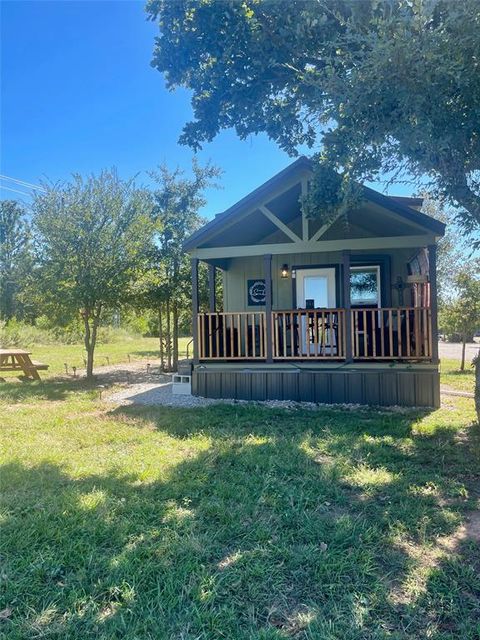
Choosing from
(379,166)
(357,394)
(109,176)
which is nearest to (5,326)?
(109,176)

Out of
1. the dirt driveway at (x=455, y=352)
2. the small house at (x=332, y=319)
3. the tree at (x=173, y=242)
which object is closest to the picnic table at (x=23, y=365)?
the tree at (x=173, y=242)

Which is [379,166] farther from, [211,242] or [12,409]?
[12,409]

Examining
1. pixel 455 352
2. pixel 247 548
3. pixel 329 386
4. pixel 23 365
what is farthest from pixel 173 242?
pixel 455 352

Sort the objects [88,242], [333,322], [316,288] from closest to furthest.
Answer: [333,322]
[316,288]
[88,242]

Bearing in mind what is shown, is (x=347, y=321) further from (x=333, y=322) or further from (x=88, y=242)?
(x=88, y=242)

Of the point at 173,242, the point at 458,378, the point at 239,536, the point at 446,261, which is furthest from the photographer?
the point at 446,261

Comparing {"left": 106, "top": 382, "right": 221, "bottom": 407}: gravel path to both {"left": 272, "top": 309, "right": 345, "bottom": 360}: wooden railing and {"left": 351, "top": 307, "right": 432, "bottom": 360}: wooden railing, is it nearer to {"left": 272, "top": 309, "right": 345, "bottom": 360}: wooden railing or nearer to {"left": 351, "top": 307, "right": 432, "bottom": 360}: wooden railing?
{"left": 272, "top": 309, "right": 345, "bottom": 360}: wooden railing

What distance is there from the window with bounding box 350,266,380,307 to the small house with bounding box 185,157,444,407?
0.08ft

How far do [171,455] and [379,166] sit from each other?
171 inches

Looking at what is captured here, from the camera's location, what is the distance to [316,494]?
3.47 meters

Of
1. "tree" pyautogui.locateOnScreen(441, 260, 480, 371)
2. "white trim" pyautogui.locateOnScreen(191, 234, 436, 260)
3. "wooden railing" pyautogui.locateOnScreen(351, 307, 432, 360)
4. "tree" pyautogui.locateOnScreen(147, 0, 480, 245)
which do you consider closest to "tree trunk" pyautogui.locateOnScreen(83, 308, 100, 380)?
"white trim" pyautogui.locateOnScreen(191, 234, 436, 260)

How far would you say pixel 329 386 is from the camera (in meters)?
7.61

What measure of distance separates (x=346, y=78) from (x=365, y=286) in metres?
5.76

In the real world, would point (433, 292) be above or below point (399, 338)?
above
